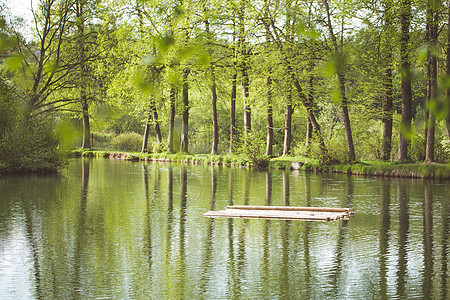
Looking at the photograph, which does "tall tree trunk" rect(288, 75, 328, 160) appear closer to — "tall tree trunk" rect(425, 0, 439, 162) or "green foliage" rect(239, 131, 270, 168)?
"green foliage" rect(239, 131, 270, 168)

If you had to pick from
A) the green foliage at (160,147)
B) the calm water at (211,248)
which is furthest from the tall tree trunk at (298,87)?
the green foliage at (160,147)

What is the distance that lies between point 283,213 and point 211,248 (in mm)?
3779

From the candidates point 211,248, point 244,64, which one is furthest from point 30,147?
point 244,64

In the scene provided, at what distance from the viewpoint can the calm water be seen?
21.7ft

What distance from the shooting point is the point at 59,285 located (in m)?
6.64

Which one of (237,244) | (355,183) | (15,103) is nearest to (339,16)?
(355,183)

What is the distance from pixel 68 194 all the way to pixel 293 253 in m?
9.53

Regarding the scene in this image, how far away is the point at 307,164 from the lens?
27969 millimetres

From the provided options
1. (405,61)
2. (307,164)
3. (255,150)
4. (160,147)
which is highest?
(405,61)

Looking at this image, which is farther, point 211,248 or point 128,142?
point 128,142

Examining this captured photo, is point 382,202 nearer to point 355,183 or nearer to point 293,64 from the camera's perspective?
point 355,183

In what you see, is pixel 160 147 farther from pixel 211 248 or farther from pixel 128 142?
pixel 211 248

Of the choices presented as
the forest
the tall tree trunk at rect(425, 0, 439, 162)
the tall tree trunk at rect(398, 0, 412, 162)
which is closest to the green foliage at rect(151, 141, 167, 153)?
the forest

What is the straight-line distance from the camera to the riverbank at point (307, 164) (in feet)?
74.5
